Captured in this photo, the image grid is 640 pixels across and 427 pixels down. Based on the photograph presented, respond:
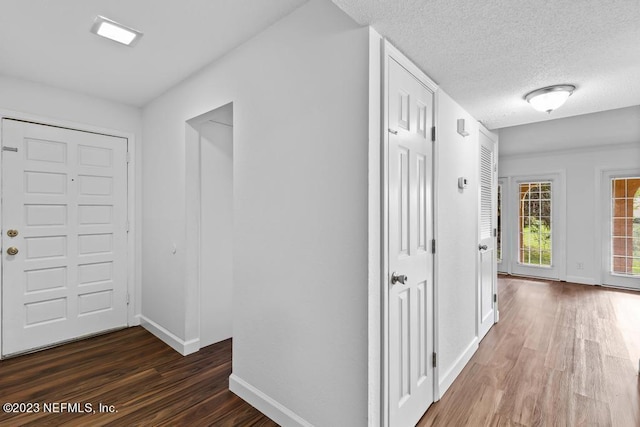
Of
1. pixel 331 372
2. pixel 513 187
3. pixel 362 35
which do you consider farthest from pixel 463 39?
pixel 513 187

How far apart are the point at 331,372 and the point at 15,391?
2492 mm

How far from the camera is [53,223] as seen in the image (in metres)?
3.02

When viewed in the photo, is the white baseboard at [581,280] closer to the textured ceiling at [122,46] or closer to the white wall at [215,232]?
the white wall at [215,232]

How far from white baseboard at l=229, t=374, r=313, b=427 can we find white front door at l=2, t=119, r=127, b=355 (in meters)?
2.13

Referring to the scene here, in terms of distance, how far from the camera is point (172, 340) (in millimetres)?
2955

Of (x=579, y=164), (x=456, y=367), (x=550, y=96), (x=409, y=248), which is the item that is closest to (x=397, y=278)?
(x=409, y=248)

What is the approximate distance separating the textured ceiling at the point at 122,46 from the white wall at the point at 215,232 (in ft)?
2.28

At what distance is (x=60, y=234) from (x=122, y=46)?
2.02m

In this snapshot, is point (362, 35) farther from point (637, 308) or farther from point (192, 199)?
point (637, 308)

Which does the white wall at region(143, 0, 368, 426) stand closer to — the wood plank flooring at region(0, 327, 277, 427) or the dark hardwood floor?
the wood plank flooring at region(0, 327, 277, 427)

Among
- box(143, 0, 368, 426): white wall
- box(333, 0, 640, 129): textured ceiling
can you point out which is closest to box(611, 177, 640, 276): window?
box(333, 0, 640, 129): textured ceiling

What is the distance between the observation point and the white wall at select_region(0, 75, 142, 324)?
9.28 feet

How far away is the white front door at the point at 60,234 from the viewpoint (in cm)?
282

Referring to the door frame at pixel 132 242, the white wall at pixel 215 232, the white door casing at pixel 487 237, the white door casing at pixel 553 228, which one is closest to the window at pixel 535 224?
the white door casing at pixel 553 228
